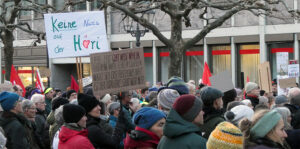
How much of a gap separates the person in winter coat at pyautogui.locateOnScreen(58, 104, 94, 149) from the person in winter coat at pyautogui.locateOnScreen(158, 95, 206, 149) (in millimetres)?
1086

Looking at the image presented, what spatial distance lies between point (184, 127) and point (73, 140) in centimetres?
147

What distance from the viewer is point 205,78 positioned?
14008mm

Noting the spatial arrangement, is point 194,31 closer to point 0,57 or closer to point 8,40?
point 8,40

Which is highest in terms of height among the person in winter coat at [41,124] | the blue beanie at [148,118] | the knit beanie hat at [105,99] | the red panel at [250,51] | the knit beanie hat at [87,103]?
the red panel at [250,51]

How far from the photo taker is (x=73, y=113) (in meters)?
5.88

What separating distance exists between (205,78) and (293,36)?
27.5 ft

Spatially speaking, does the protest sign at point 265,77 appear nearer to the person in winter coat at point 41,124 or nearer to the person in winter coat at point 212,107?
the person in winter coat at point 41,124

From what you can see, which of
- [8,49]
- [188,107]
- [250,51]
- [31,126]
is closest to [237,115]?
[188,107]

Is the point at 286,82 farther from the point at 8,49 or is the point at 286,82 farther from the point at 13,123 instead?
the point at 8,49

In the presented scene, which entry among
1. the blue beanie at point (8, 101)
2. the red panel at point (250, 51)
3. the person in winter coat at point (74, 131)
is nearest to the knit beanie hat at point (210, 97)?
the person in winter coat at point (74, 131)

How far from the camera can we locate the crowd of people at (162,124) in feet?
14.7

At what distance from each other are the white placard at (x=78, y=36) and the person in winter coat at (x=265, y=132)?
17.3 feet

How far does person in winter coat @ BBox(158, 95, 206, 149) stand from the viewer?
4.57 meters

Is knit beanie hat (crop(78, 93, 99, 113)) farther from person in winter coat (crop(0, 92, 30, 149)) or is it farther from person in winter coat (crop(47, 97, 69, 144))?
person in winter coat (crop(0, 92, 30, 149))
